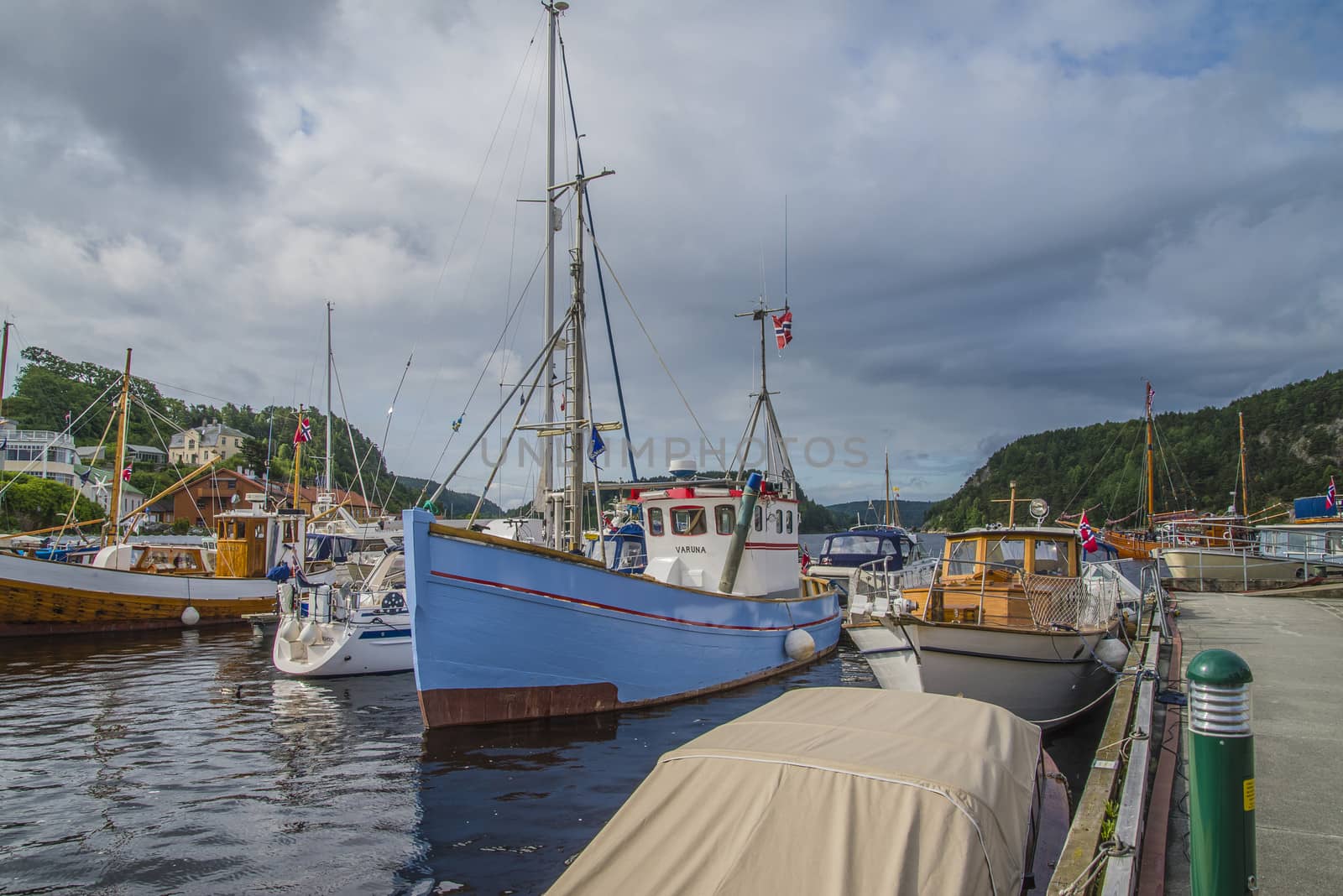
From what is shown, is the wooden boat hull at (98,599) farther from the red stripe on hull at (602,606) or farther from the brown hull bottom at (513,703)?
the red stripe on hull at (602,606)

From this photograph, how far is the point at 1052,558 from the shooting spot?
13.1 meters

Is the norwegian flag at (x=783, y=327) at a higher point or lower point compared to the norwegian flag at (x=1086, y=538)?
higher

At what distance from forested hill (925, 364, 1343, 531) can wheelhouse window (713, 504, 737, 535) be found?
83931 mm

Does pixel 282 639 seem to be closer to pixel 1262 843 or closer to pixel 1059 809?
pixel 1059 809

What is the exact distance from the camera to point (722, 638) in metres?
14.0

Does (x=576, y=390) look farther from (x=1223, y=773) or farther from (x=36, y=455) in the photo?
(x=36, y=455)

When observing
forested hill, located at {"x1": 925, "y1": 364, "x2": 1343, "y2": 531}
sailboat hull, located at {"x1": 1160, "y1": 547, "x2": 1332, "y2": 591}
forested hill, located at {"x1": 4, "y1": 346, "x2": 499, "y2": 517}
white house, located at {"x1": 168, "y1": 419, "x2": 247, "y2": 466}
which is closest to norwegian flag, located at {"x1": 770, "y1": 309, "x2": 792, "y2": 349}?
sailboat hull, located at {"x1": 1160, "y1": 547, "x2": 1332, "y2": 591}

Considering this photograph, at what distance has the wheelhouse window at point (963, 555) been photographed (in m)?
13.8

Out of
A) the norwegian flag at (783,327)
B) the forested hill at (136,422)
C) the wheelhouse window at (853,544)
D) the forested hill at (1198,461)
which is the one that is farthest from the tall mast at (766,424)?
the forested hill at (1198,461)

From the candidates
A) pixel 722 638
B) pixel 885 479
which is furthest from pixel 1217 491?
pixel 722 638

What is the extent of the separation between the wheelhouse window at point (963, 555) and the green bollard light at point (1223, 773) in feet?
34.2

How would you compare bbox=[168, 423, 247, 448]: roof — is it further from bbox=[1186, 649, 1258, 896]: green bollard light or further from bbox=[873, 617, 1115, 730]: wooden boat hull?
bbox=[1186, 649, 1258, 896]: green bollard light

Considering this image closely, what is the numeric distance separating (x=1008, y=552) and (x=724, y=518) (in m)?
5.54

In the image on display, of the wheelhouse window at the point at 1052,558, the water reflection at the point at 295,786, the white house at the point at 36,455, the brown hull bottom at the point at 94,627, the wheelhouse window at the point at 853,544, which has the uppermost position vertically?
the white house at the point at 36,455
